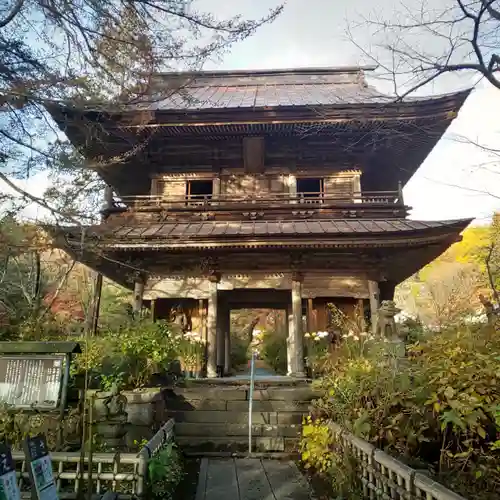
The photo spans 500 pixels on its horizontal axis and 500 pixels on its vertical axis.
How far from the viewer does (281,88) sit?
50.4 feet

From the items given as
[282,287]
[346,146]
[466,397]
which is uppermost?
[346,146]

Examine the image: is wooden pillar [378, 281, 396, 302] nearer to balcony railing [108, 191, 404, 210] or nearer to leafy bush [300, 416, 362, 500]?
balcony railing [108, 191, 404, 210]

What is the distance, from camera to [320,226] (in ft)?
34.0

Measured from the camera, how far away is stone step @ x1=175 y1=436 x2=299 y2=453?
7074 millimetres

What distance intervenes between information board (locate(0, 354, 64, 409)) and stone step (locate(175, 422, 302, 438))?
9.58 feet

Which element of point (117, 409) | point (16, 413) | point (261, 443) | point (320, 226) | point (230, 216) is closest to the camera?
point (16, 413)

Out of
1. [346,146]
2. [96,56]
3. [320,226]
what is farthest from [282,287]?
[96,56]

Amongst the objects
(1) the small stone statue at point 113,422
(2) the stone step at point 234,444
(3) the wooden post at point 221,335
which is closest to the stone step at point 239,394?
(2) the stone step at point 234,444

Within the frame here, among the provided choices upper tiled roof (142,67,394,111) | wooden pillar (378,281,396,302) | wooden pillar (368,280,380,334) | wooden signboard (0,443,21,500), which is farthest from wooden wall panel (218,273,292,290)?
wooden signboard (0,443,21,500)

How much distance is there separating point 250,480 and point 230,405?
2482 mm

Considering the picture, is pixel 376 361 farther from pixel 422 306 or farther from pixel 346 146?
pixel 422 306

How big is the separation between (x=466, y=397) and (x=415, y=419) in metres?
0.79

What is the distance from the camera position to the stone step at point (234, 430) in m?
7.40

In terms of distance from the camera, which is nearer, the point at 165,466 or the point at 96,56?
the point at 96,56
